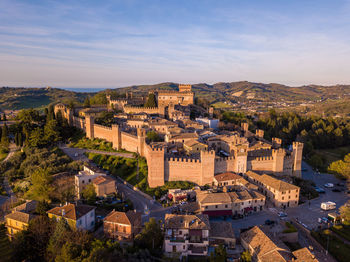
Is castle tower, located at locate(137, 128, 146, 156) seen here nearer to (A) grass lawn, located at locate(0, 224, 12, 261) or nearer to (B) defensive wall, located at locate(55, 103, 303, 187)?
(B) defensive wall, located at locate(55, 103, 303, 187)

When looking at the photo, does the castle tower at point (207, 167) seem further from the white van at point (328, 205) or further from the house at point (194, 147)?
the white van at point (328, 205)

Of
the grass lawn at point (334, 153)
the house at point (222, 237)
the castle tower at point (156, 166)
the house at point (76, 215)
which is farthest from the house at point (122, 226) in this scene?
the grass lawn at point (334, 153)

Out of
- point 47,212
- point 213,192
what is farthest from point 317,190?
point 47,212

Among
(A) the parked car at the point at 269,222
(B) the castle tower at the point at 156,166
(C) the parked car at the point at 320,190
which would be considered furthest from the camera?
(C) the parked car at the point at 320,190

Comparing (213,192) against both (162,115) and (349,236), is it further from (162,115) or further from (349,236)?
(162,115)

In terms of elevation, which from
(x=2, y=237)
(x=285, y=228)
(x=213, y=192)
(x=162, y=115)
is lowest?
(x=2, y=237)

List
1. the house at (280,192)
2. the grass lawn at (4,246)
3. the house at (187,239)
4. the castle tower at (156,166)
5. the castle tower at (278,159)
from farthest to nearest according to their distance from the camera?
the castle tower at (278,159), the castle tower at (156,166), the house at (280,192), the grass lawn at (4,246), the house at (187,239)

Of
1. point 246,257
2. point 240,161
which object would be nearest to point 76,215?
point 246,257
